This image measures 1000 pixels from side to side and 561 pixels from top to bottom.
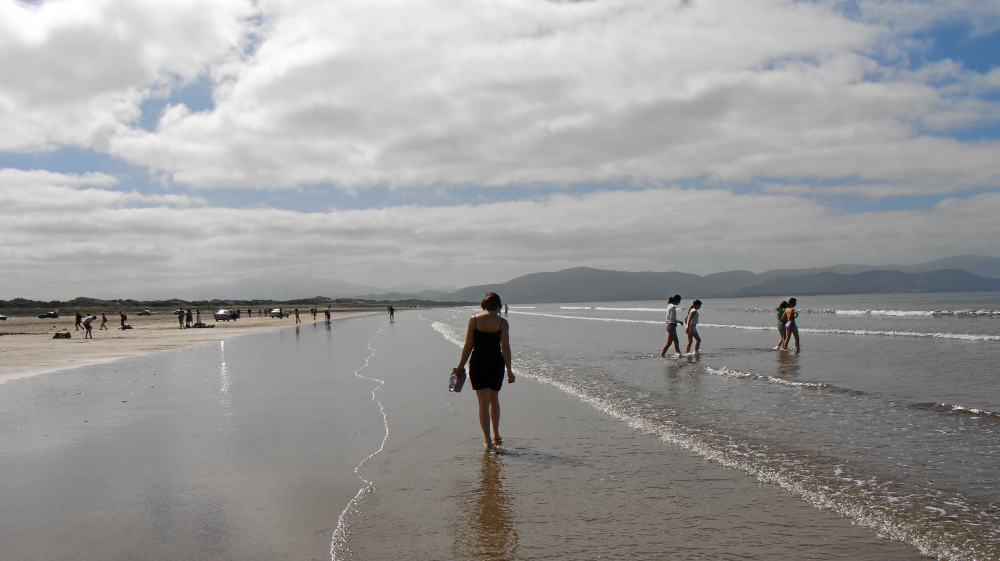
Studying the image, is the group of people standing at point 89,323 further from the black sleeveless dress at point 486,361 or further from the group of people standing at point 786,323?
the group of people standing at point 786,323

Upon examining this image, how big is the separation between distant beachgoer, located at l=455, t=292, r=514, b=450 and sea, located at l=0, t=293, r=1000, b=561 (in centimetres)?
49

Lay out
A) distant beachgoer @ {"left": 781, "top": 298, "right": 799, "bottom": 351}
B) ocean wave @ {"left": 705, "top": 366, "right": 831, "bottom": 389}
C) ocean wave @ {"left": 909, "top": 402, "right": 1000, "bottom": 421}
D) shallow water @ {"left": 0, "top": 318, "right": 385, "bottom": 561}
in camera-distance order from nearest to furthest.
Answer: shallow water @ {"left": 0, "top": 318, "right": 385, "bottom": 561} → ocean wave @ {"left": 909, "top": 402, "right": 1000, "bottom": 421} → ocean wave @ {"left": 705, "top": 366, "right": 831, "bottom": 389} → distant beachgoer @ {"left": 781, "top": 298, "right": 799, "bottom": 351}

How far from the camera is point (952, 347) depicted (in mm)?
21422

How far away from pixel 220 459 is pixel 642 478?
4.95 meters

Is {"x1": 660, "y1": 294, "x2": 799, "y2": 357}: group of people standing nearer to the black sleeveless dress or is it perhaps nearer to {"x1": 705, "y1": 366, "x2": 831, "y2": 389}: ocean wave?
{"x1": 705, "y1": 366, "x2": 831, "y2": 389}: ocean wave

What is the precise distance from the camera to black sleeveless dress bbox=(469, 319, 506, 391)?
25.0 feet

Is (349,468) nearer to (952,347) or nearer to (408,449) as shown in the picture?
(408,449)

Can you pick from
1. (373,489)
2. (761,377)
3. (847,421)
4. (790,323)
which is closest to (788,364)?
(761,377)

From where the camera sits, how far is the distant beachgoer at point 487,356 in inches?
300

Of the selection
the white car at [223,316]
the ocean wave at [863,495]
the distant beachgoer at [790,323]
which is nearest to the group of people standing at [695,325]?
the distant beachgoer at [790,323]

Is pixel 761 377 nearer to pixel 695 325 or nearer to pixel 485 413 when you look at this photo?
pixel 695 325

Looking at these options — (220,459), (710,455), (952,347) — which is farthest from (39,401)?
(952,347)

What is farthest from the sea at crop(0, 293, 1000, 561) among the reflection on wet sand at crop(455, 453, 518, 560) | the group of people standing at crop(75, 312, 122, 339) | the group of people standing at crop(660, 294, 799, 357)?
the group of people standing at crop(75, 312, 122, 339)

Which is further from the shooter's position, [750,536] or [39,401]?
[39,401]
